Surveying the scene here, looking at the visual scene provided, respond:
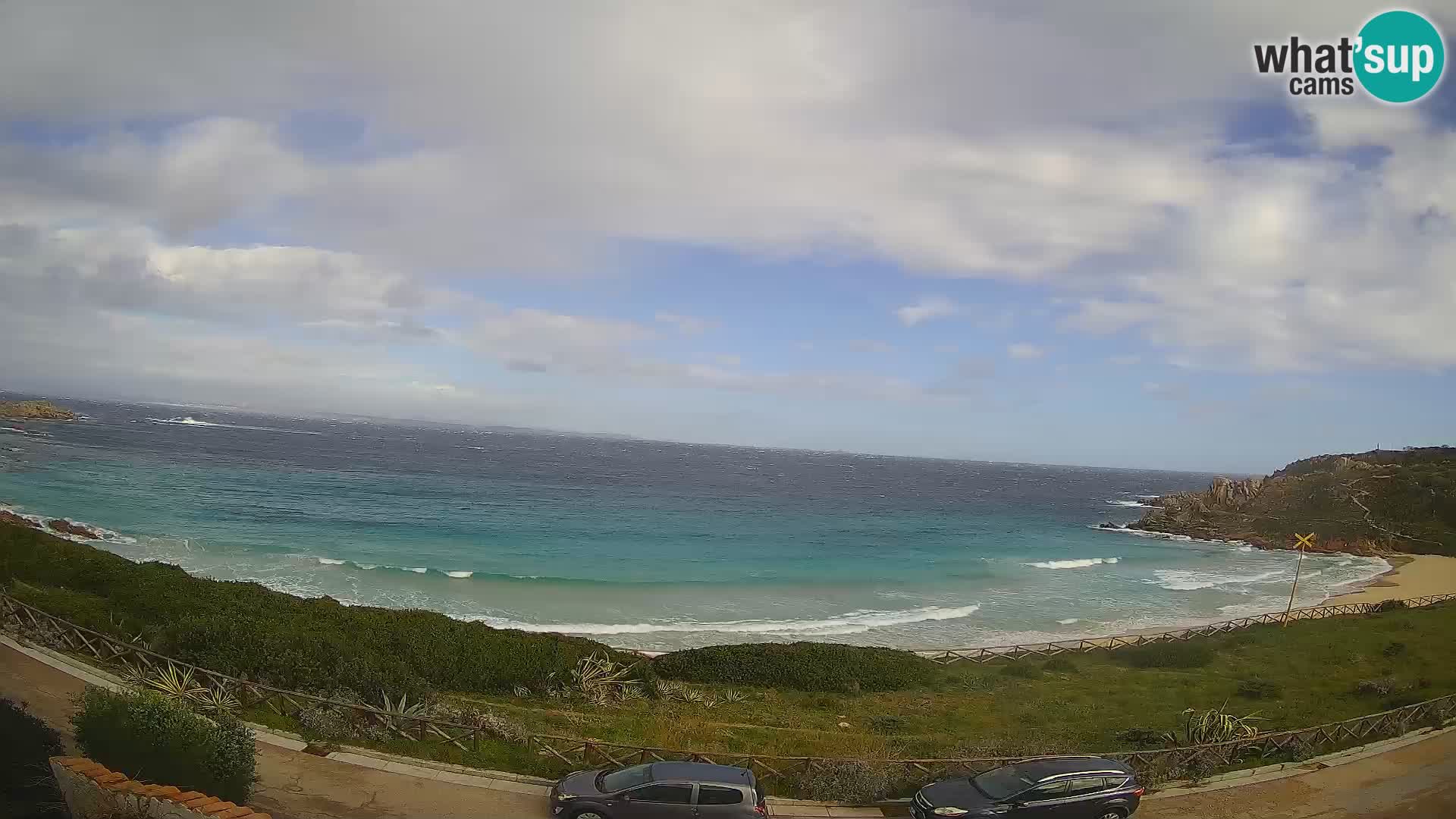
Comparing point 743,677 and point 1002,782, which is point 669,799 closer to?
point 1002,782

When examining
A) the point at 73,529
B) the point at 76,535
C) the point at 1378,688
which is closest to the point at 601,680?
the point at 1378,688

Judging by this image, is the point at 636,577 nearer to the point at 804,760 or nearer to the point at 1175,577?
the point at 804,760

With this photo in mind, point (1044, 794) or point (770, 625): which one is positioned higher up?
point (1044, 794)

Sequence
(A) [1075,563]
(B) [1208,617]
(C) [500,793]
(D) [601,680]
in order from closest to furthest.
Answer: (C) [500,793], (D) [601,680], (B) [1208,617], (A) [1075,563]

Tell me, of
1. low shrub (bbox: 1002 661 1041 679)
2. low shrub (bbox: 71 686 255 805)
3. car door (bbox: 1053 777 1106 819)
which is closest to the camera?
low shrub (bbox: 71 686 255 805)

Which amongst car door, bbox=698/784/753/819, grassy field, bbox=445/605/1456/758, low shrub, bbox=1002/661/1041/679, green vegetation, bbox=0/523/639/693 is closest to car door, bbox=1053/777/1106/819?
grassy field, bbox=445/605/1456/758

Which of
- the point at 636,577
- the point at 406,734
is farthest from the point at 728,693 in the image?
the point at 636,577

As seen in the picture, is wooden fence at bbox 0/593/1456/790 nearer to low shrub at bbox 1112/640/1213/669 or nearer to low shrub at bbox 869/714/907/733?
low shrub at bbox 869/714/907/733
